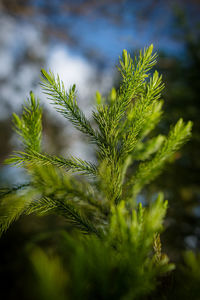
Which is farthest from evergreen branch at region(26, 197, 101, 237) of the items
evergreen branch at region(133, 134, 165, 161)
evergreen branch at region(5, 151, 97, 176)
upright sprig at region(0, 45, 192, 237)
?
evergreen branch at region(133, 134, 165, 161)

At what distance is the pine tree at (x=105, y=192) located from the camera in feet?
1.27

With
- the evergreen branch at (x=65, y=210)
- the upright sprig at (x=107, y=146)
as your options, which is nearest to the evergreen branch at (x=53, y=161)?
the upright sprig at (x=107, y=146)

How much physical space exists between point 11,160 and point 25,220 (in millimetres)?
3568

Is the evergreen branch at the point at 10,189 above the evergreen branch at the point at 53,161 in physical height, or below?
below

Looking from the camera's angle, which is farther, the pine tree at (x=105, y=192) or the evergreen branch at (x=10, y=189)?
the evergreen branch at (x=10, y=189)

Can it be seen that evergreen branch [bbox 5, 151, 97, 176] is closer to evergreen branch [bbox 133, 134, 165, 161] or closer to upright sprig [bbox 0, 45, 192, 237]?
upright sprig [bbox 0, 45, 192, 237]

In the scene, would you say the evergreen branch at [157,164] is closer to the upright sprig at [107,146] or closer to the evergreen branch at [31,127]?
the upright sprig at [107,146]

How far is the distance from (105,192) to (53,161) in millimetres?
198

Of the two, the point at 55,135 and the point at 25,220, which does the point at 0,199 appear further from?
the point at 55,135

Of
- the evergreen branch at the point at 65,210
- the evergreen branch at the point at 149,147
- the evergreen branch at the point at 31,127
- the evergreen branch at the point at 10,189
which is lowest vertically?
the evergreen branch at the point at 65,210

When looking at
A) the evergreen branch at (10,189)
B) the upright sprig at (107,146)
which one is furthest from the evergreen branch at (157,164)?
the evergreen branch at (10,189)

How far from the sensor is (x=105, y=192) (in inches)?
24.2

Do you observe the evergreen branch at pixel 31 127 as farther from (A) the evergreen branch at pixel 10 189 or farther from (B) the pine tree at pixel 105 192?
(A) the evergreen branch at pixel 10 189

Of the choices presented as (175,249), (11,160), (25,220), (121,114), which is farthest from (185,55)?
(25,220)
